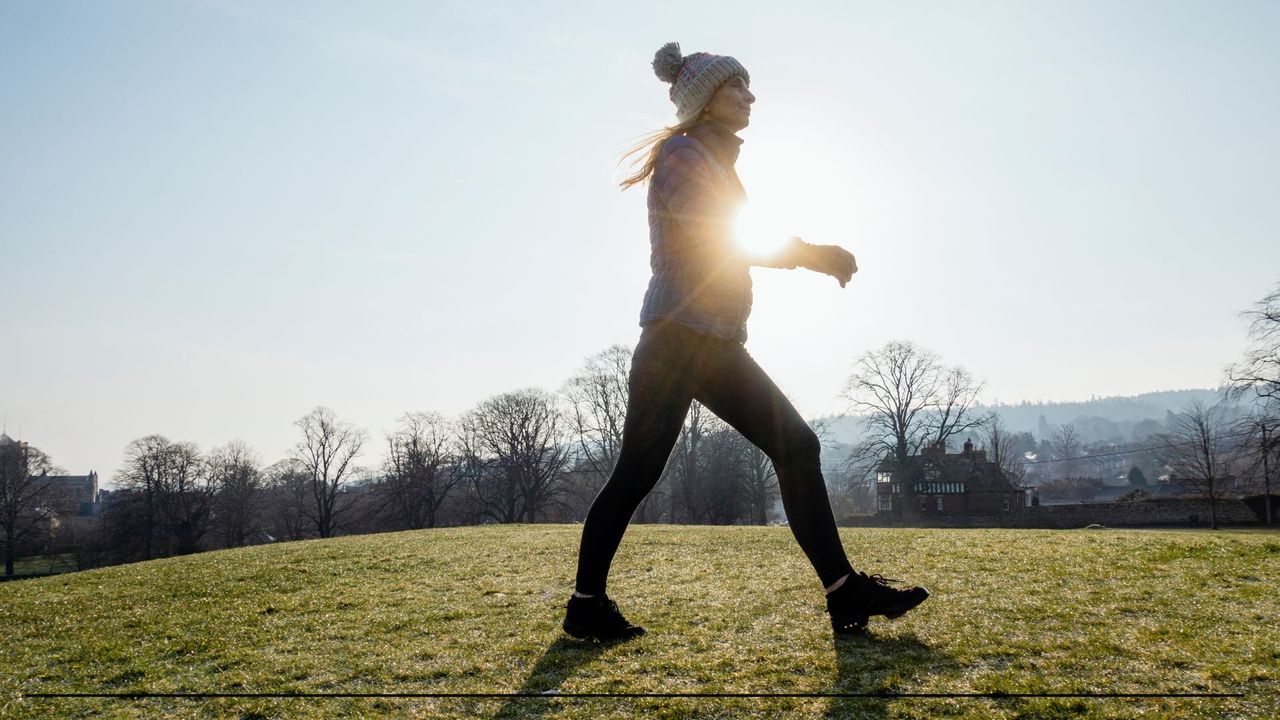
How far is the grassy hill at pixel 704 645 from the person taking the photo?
2.27 metres

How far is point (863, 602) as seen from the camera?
3.14 meters

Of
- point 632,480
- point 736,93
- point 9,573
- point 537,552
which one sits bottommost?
point 9,573

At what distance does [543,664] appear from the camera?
9.18ft

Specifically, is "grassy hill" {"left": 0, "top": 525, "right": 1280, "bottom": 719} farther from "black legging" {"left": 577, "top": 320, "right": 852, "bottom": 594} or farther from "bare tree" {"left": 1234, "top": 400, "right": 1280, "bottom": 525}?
"bare tree" {"left": 1234, "top": 400, "right": 1280, "bottom": 525}

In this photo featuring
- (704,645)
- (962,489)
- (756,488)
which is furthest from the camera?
(962,489)

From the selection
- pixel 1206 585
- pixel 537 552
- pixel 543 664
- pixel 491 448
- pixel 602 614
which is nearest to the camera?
pixel 543 664

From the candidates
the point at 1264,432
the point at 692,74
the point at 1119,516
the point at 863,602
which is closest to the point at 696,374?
the point at 863,602

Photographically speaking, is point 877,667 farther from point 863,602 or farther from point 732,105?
point 732,105

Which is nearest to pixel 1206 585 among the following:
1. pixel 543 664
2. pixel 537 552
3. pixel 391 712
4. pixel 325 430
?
pixel 543 664

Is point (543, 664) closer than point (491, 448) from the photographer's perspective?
Yes

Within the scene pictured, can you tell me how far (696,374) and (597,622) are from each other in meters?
1.15

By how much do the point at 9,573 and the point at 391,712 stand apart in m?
69.5

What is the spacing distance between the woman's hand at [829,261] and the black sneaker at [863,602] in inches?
51.7

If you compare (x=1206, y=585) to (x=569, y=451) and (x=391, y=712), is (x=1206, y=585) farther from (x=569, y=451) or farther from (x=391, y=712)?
(x=569, y=451)
